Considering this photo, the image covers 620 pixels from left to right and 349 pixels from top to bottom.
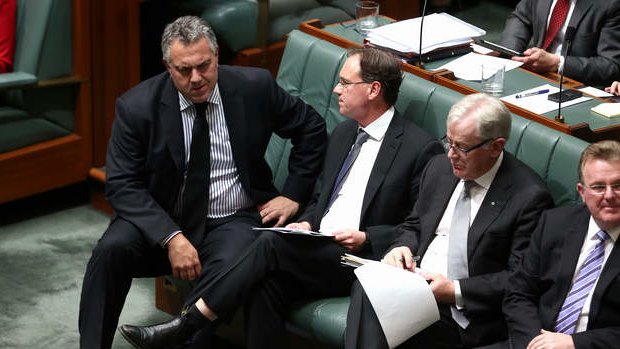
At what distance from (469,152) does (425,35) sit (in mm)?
874

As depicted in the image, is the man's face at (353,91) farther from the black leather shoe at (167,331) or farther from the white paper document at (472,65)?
the black leather shoe at (167,331)

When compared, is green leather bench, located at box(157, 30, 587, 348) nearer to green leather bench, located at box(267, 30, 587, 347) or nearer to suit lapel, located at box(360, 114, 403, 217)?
green leather bench, located at box(267, 30, 587, 347)

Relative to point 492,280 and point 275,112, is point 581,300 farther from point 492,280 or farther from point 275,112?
point 275,112

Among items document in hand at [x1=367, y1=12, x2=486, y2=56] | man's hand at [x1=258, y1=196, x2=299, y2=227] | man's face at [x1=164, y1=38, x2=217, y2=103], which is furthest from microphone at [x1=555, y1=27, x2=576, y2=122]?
man's face at [x1=164, y1=38, x2=217, y2=103]

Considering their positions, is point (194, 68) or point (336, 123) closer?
point (194, 68)

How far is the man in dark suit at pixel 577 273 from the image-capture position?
9.82ft

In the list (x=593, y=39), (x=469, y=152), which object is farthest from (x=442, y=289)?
(x=593, y=39)

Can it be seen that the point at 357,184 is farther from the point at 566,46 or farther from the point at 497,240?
the point at 566,46

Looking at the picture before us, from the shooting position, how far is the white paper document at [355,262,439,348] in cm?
323

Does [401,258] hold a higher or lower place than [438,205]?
lower

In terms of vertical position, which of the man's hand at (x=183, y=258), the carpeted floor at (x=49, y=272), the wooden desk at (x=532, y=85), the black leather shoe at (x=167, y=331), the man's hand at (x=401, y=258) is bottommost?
the carpeted floor at (x=49, y=272)

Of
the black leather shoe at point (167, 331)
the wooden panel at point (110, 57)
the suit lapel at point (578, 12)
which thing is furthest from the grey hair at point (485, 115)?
the wooden panel at point (110, 57)

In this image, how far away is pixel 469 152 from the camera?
10.7 feet

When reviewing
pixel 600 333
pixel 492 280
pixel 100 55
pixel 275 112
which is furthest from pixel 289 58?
pixel 600 333
